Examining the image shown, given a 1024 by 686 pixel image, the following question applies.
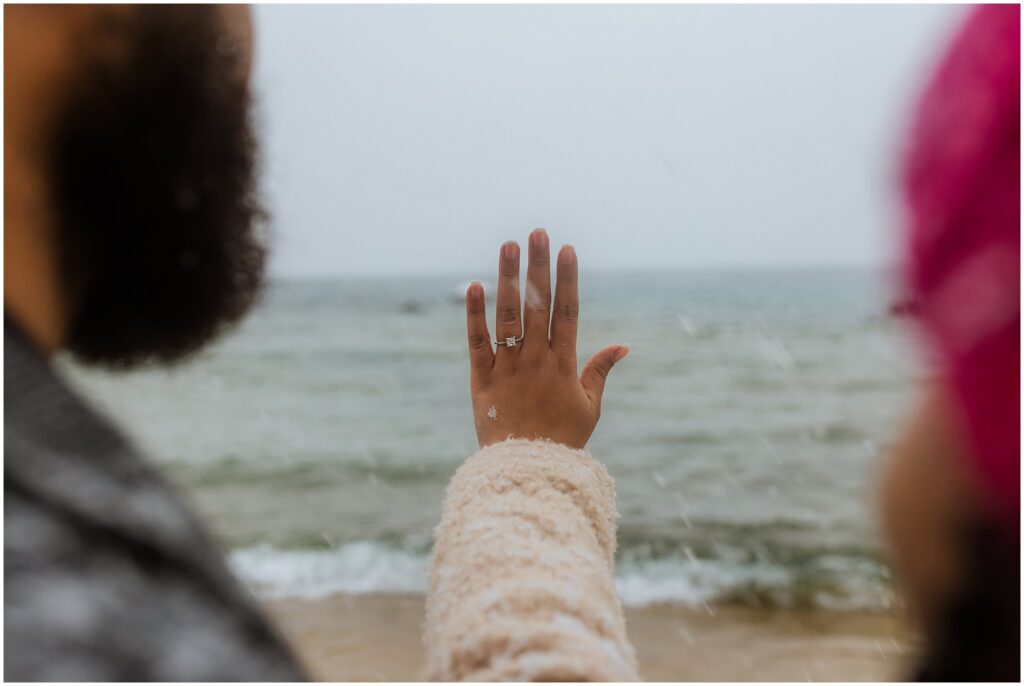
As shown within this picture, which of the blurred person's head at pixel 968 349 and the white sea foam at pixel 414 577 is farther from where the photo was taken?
the white sea foam at pixel 414 577

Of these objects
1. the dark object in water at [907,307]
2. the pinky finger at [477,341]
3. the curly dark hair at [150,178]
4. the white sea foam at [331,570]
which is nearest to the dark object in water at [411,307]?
the white sea foam at [331,570]

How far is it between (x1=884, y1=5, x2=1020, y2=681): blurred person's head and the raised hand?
0.84 m

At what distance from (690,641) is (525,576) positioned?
144 inches

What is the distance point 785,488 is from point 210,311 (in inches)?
285

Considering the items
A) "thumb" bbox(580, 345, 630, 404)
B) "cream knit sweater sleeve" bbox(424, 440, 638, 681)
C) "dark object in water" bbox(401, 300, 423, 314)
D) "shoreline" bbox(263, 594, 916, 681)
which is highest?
"cream knit sweater sleeve" bbox(424, 440, 638, 681)

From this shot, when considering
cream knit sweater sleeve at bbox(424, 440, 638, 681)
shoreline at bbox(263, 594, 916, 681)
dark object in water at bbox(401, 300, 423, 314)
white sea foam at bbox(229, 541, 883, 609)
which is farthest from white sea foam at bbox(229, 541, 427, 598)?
dark object in water at bbox(401, 300, 423, 314)

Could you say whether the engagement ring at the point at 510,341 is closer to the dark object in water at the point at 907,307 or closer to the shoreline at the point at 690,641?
the dark object in water at the point at 907,307

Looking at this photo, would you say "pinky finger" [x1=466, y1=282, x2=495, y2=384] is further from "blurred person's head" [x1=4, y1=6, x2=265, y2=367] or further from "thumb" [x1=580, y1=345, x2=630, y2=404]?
"blurred person's head" [x1=4, y1=6, x2=265, y2=367]

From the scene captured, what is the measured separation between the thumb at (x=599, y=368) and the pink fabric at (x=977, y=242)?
95 cm

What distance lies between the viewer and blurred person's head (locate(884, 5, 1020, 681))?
1.63 feet

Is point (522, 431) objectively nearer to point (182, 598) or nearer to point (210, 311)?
point (210, 311)

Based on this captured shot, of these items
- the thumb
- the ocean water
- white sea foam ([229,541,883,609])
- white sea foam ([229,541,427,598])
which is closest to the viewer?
the thumb

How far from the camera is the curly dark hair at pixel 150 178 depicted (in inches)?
34.9

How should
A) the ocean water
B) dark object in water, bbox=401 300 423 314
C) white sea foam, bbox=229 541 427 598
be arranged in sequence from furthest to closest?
dark object in water, bbox=401 300 423 314 < the ocean water < white sea foam, bbox=229 541 427 598
